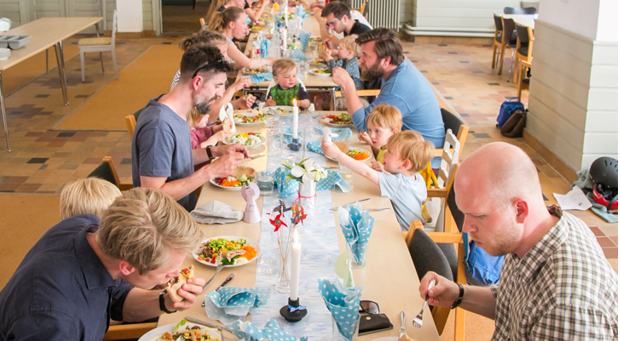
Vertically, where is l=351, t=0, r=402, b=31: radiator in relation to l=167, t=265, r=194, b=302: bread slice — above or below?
above

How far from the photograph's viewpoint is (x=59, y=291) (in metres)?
1.62

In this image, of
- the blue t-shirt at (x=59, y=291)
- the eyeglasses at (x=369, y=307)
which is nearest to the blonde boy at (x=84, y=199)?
the blue t-shirt at (x=59, y=291)

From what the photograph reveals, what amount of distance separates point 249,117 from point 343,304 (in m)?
2.59

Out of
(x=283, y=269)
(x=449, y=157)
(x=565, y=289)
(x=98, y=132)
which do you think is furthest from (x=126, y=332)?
(x=98, y=132)

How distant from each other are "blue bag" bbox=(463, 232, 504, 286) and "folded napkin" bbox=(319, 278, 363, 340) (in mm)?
1120

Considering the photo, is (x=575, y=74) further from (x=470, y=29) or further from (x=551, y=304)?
(x=470, y=29)

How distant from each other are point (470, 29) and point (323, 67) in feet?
20.3

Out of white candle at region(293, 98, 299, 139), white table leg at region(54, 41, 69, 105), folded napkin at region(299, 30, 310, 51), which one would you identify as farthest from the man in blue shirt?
white table leg at region(54, 41, 69, 105)

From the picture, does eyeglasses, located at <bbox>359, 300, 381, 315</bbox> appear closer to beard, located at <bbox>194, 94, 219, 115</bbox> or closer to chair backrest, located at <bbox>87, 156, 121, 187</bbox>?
beard, located at <bbox>194, 94, 219, 115</bbox>

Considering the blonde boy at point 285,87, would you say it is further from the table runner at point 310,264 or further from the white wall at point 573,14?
the white wall at point 573,14

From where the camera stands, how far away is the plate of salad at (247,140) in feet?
11.6

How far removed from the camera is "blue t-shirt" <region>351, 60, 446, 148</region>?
12.7ft

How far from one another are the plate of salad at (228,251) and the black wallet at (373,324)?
1.80 feet

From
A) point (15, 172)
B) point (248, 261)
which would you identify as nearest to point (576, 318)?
point (248, 261)
